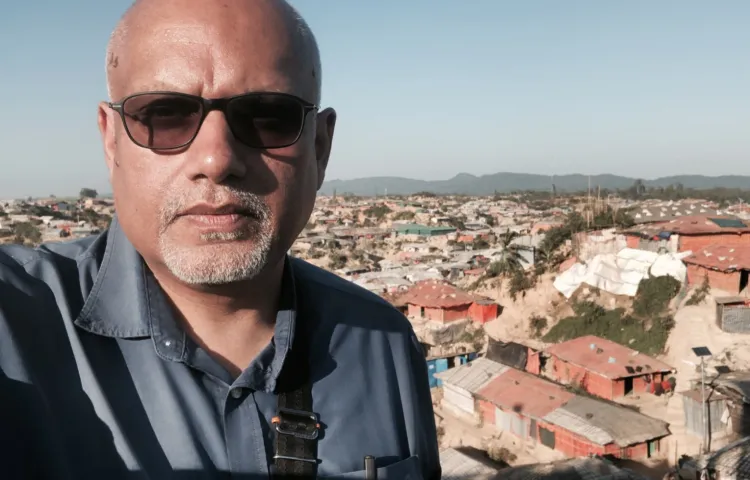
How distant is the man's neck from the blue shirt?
43mm

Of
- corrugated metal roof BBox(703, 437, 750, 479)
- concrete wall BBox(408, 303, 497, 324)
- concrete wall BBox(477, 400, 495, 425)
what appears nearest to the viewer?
corrugated metal roof BBox(703, 437, 750, 479)

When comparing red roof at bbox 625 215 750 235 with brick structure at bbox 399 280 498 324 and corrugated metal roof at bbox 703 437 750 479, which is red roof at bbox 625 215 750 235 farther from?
corrugated metal roof at bbox 703 437 750 479

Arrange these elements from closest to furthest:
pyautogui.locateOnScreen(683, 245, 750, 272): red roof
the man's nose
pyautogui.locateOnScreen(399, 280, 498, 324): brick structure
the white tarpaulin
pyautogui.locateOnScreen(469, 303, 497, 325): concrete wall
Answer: the man's nose, pyautogui.locateOnScreen(683, 245, 750, 272): red roof, the white tarpaulin, pyautogui.locateOnScreen(399, 280, 498, 324): brick structure, pyautogui.locateOnScreen(469, 303, 497, 325): concrete wall

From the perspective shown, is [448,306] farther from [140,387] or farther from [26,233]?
[26,233]

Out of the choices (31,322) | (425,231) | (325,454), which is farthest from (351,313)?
(425,231)

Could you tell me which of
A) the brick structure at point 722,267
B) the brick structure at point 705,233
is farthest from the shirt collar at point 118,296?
the brick structure at point 705,233

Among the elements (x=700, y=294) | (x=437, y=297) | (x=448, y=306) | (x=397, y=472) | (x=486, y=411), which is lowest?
(x=486, y=411)

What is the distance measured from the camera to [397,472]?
5.18 ft

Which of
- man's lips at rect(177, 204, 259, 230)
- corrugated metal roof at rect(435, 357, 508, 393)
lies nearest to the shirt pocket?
man's lips at rect(177, 204, 259, 230)

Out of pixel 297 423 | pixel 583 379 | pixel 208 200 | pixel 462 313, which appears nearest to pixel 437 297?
pixel 462 313

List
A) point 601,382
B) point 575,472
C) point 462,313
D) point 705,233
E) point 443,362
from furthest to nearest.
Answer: point 705,233 < point 462,313 < point 443,362 < point 601,382 < point 575,472

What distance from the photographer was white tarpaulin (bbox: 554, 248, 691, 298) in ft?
76.7

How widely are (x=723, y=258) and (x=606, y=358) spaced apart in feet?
23.8

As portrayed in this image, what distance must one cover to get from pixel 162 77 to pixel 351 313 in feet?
2.97
